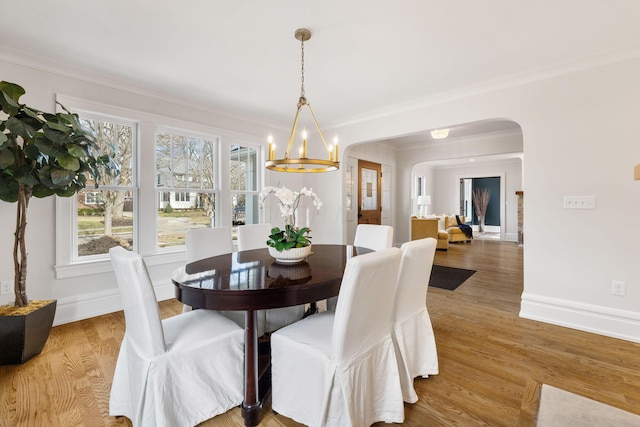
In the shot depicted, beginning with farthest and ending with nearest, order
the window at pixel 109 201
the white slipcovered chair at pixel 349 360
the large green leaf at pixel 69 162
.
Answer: the window at pixel 109 201 → the large green leaf at pixel 69 162 → the white slipcovered chair at pixel 349 360

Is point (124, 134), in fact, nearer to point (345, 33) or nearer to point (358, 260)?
point (345, 33)

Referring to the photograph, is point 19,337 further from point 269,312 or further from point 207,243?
point 269,312

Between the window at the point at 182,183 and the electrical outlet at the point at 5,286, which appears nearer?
the electrical outlet at the point at 5,286

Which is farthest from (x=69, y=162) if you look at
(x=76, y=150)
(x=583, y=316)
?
(x=583, y=316)

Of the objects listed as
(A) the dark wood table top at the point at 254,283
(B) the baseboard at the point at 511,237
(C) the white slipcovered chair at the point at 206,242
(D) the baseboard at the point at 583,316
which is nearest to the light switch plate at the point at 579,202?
(D) the baseboard at the point at 583,316

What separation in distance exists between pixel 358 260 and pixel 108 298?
3.24 m

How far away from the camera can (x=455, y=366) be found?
2135mm

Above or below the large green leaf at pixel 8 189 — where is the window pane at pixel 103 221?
below

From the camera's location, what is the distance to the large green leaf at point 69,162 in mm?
2248

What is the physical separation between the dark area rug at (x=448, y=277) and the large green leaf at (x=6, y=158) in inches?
182

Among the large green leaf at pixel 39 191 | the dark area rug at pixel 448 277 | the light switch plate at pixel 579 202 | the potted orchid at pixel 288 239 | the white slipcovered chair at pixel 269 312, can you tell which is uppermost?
the large green leaf at pixel 39 191

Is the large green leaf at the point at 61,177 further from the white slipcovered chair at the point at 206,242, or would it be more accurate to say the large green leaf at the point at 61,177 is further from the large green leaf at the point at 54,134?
the white slipcovered chair at the point at 206,242

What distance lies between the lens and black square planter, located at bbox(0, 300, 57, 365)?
213 cm

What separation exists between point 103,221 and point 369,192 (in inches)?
196
